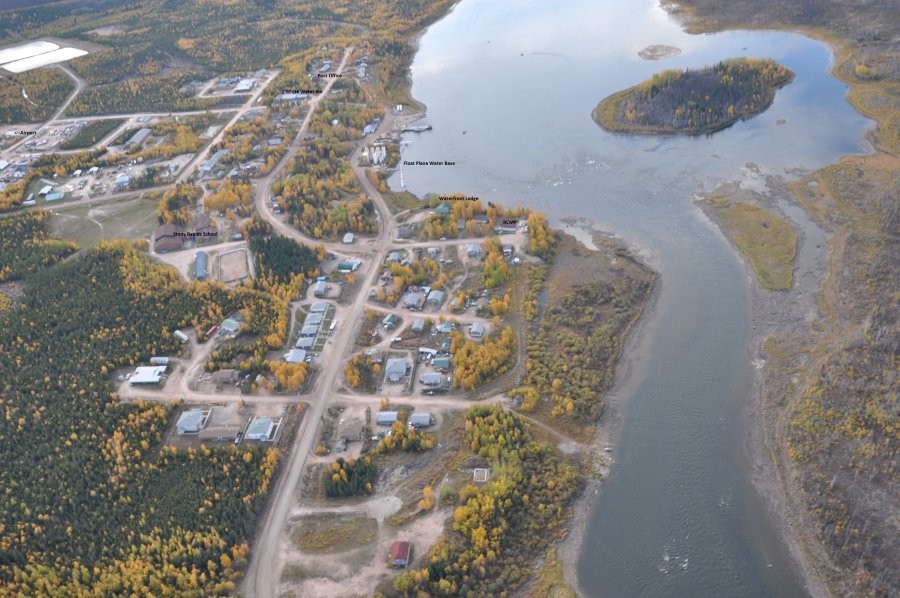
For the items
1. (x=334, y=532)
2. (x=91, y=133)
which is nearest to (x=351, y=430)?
(x=334, y=532)

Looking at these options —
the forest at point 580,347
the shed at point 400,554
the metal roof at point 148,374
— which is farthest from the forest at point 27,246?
the forest at point 580,347

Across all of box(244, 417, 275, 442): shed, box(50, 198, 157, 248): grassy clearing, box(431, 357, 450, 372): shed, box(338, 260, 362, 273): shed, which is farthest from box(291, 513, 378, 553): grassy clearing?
box(50, 198, 157, 248): grassy clearing

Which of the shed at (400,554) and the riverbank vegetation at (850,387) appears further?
the shed at (400,554)

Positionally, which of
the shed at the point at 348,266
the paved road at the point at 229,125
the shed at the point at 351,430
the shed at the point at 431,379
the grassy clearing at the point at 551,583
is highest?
the paved road at the point at 229,125

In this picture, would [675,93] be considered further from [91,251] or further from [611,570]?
[91,251]

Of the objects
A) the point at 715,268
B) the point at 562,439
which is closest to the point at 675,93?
the point at 715,268

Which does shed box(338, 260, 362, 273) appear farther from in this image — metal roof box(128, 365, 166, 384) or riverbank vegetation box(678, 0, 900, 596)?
riverbank vegetation box(678, 0, 900, 596)

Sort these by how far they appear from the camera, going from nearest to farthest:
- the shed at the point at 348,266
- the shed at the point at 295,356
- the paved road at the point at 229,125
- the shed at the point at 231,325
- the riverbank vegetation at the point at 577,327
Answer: the riverbank vegetation at the point at 577,327 → the shed at the point at 295,356 → the shed at the point at 231,325 → the shed at the point at 348,266 → the paved road at the point at 229,125

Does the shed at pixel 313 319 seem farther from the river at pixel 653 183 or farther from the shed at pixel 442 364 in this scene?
the river at pixel 653 183
